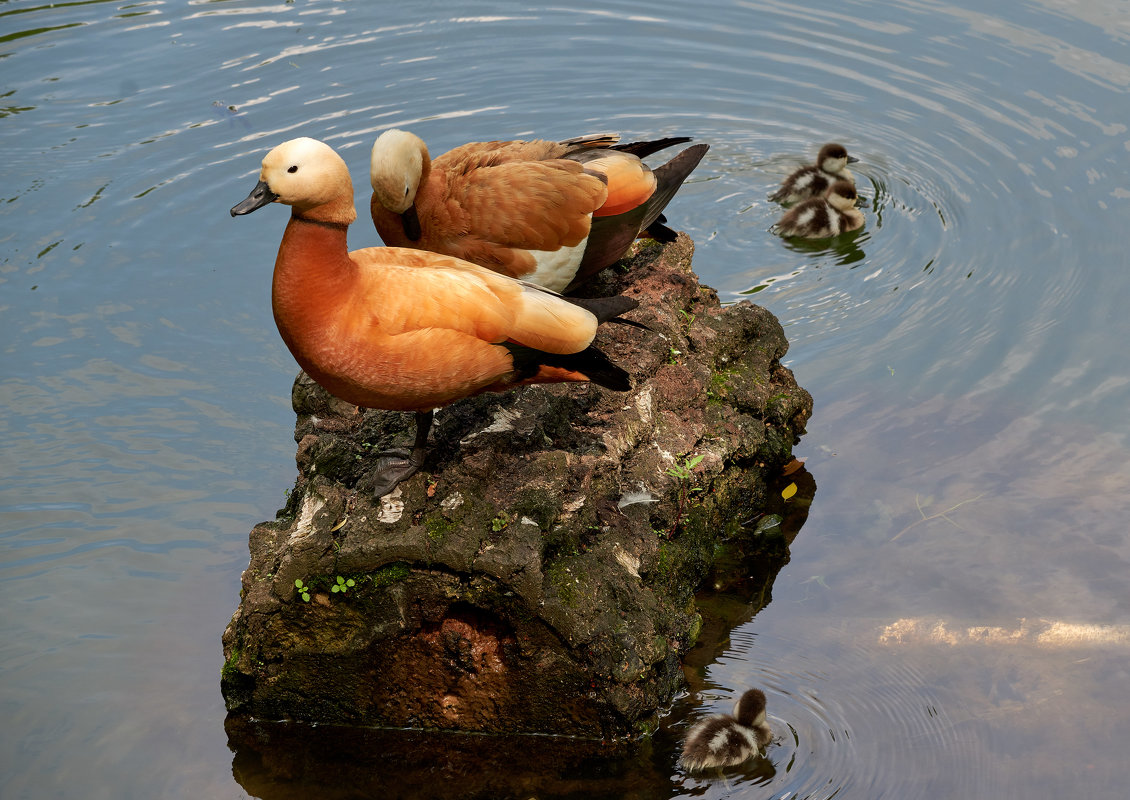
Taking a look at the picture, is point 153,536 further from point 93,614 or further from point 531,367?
point 531,367

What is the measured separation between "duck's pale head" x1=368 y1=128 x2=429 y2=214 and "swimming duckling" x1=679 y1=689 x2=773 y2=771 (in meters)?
2.69

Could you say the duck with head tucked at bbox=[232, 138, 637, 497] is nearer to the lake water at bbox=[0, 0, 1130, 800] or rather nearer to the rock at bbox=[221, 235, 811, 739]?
the rock at bbox=[221, 235, 811, 739]

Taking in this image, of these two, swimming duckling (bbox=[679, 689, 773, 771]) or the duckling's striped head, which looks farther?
the duckling's striped head

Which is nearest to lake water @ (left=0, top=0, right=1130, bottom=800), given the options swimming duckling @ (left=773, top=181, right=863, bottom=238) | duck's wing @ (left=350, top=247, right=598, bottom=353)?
swimming duckling @ (left=773, top=181, right=863, bottom=238)

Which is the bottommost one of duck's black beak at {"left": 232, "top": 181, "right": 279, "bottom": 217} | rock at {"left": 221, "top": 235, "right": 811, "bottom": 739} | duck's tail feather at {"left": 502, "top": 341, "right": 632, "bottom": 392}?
rock at {"left": 221, "top": 235, "right": 811, "bottom": 739}

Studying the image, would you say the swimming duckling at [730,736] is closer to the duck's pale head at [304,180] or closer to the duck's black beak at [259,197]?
the duck's pale head at [304,180]

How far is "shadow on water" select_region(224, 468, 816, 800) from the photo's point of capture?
4.20 metres

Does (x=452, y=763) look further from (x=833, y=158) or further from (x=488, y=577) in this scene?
(x=833, y=158)

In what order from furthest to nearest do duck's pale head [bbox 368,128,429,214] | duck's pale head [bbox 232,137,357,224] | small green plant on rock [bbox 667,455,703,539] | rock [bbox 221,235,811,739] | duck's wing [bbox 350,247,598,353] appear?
duck's pale head [bbox 368,128,429,214]
small green plant on rock [bbox 667,455,703,539]
rock [bbox 221,235,811,739]
duck's wing [bbox 350,247,598,353]
duck's pale head [bbox 232,137,357,224]

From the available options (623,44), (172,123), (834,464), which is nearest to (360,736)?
(834,464)

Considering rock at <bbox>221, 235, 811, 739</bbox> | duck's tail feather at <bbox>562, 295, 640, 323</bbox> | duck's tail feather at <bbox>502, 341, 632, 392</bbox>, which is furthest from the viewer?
duck's tail feather at <bbox>562, 295, 640, 323</bbox>

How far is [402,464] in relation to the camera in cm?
443

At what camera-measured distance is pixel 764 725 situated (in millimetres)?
4293

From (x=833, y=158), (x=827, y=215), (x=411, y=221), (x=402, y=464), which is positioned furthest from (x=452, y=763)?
(x=833, y=158)
